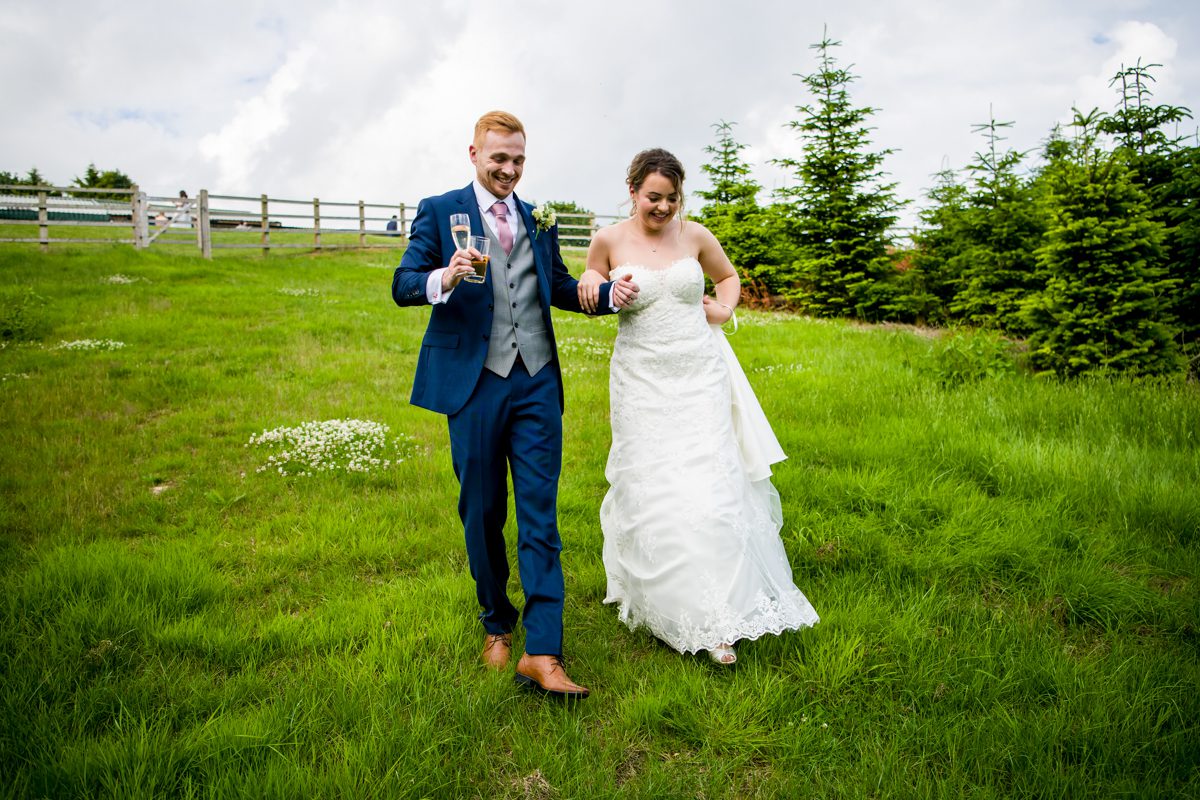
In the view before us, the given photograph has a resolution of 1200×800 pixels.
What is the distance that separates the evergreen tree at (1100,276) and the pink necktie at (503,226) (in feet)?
24.7

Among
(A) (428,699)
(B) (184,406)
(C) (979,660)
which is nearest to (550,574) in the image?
(A) (428,699)

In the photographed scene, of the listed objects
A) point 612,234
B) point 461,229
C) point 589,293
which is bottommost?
point 589,293

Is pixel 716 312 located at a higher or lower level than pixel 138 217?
lower

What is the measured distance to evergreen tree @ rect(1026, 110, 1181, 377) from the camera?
8.10 meters

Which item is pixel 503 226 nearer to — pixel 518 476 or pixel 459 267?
pixel 459 267

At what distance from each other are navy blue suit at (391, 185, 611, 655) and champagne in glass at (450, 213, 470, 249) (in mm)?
308

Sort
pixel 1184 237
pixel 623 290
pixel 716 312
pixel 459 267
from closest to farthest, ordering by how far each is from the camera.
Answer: pixel 459 267, pixel 623 290, pixel 716 312, pixel 1184 237

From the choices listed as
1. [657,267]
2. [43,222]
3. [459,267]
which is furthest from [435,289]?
[43,222]

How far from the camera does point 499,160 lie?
3.60 m

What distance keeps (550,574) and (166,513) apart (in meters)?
3.86

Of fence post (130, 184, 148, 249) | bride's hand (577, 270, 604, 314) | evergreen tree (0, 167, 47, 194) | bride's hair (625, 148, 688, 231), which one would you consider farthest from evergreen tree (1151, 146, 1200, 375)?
evergreen tree (0, 167, 47, 194)

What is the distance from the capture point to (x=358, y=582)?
4613 mm

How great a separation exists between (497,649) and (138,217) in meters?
24.6

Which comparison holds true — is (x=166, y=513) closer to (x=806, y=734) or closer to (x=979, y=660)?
(x=806, y=734)
